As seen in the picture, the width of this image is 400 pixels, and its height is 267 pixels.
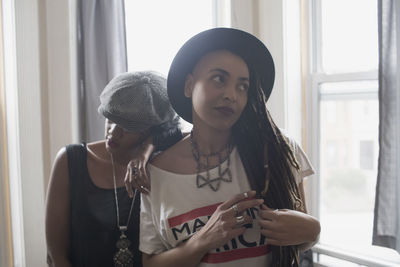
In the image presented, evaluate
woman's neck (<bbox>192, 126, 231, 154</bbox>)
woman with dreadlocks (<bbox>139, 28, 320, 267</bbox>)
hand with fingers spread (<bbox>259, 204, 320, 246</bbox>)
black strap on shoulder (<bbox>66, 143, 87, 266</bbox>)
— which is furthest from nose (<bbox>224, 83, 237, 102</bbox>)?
black strap on shoulder (<bbox>66, 143, 87, 266</bbox>)

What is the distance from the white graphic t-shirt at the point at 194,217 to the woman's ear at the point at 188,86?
0.18 meters

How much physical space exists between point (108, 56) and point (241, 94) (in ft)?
3.99

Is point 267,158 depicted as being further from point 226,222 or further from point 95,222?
point 95,222

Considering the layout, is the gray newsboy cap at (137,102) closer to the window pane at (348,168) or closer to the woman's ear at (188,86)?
the woman's ear at (188,86)

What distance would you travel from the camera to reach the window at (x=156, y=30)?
213 cm

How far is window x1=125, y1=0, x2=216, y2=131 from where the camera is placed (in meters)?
2.13

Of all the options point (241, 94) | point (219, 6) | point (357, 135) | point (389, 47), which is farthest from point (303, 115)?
point (241, 94)

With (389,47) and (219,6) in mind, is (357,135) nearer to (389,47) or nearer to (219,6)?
(389,47)

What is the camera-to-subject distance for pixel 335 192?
6.84 feet

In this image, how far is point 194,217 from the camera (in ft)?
2.87

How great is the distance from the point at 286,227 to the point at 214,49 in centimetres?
43

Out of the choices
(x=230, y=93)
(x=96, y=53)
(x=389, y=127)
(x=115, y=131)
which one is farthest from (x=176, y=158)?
(x=96, y=53)

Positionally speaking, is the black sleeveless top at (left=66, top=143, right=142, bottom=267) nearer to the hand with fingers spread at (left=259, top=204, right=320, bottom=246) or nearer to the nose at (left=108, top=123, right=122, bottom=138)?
the nose at (left=108, top=123, right=122, bottom=138)

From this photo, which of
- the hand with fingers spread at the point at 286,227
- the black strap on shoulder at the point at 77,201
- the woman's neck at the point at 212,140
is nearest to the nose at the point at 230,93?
the woman's neck at the point at 212,140
